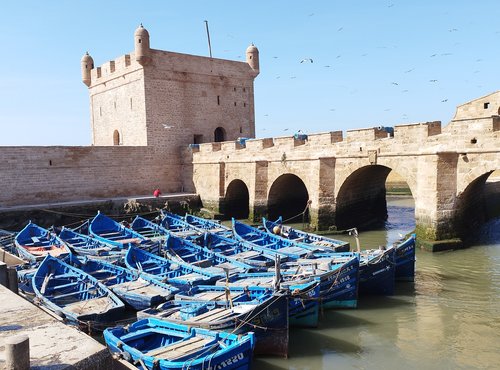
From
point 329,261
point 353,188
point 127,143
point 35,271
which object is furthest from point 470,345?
point 127,143

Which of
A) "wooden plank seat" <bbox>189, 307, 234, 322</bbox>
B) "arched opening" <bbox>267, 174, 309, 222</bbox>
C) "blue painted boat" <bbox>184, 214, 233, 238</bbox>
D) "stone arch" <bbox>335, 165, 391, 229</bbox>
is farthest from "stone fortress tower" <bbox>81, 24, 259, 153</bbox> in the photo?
"wooden plank seat" <bbox>189, 307, 234, 322</bbox>

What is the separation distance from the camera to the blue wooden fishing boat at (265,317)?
734cm

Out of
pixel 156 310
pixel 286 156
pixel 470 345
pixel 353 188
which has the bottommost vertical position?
pixel 470 345

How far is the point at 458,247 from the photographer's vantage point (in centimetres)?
1499

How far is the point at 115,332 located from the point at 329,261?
5.64 m

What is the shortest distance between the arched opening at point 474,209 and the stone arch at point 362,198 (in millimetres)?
3946

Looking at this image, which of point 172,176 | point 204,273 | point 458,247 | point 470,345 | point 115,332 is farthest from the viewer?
point 172,176

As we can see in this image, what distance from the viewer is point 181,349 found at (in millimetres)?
6691

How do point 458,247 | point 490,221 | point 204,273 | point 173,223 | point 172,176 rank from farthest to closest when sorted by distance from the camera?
1. point 172,176
2. point 490,221
3. point 173,223
4. point 458,247
5. point 204,273

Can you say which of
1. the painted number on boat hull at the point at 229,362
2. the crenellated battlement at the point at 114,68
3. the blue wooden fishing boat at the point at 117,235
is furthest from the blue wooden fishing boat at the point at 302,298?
the crenellated battlement at the point at 114,68

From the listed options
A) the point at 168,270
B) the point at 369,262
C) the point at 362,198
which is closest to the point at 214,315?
the point at 168,270

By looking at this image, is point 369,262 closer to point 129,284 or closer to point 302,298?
point 302,298

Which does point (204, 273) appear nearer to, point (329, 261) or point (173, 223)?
point (329, 261)

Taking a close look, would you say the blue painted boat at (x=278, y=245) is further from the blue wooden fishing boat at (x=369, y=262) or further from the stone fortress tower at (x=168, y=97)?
the stone fortress tower at (x=168, y=97)
